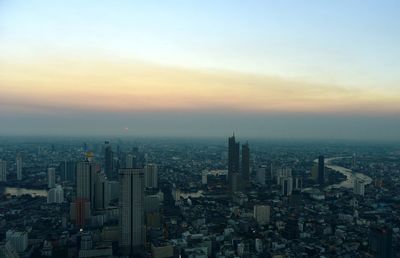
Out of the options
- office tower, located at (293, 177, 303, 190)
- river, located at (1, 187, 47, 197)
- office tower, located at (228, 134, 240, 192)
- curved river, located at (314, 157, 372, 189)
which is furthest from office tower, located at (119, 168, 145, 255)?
curved river, located at (314, 157, 372, 189)

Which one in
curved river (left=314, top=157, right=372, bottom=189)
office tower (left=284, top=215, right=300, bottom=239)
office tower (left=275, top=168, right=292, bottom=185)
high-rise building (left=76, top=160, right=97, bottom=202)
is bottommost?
office tower (left=284, top=215, right=300, bottom=239)

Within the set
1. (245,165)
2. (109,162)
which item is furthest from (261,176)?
(109,162)

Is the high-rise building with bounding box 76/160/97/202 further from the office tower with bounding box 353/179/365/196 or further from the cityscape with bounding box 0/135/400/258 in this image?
the office tower with bounding box 353/179/365/196

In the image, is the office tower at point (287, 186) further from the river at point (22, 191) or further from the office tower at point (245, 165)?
the river at point (22, 191)

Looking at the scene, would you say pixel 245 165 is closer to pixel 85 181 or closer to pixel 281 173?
pixel 281 173

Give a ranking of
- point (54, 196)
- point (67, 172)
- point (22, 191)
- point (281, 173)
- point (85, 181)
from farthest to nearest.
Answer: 1. point (281, 173)
2. point (67, 172)
3. point (22, 191)
4. point (54, 196)
5. point (85, 181)

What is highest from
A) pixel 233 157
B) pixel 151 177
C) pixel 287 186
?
pixel 233 157
